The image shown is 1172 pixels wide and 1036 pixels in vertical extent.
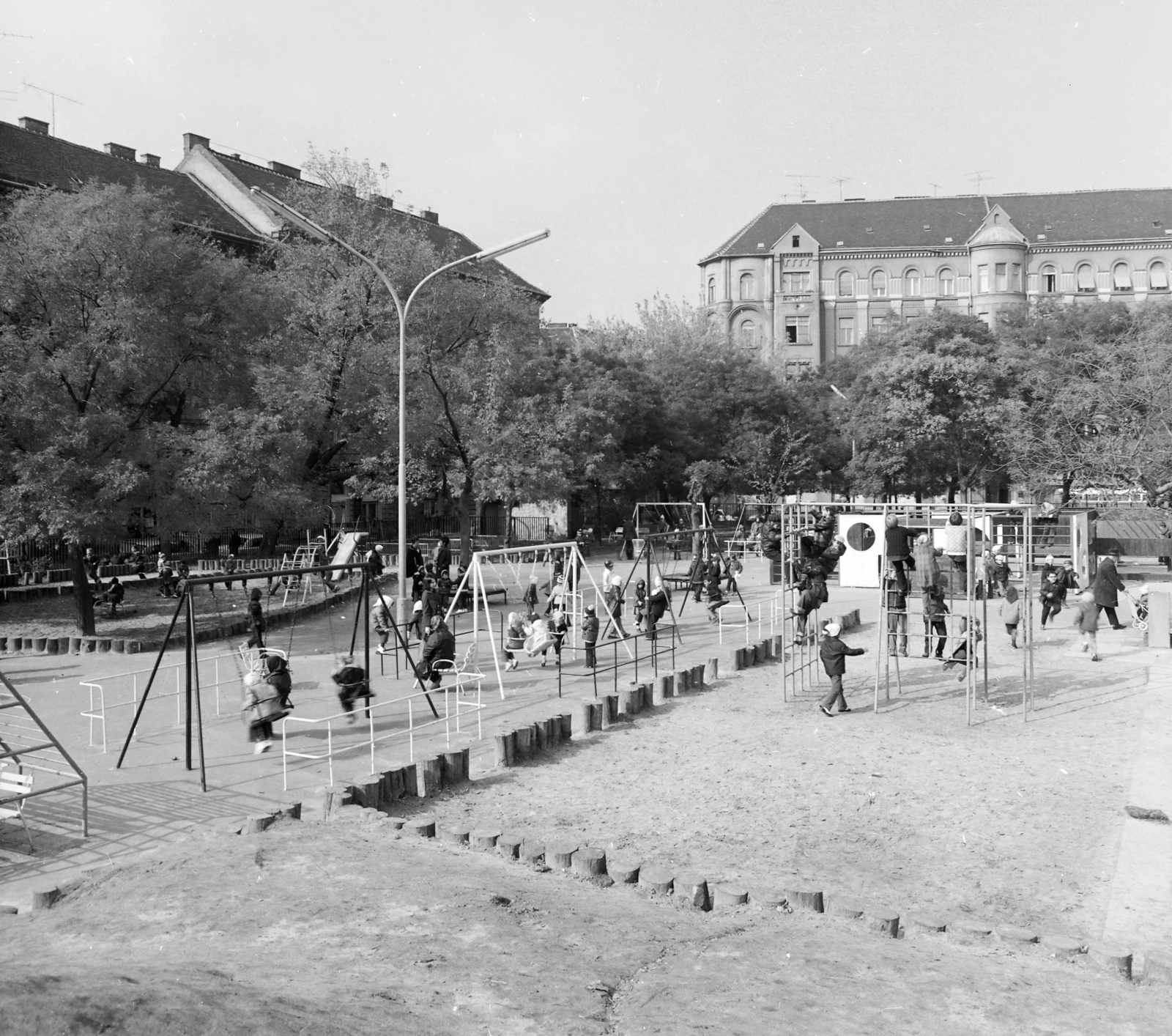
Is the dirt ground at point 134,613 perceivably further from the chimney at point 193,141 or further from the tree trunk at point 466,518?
the chimney at point 193,141

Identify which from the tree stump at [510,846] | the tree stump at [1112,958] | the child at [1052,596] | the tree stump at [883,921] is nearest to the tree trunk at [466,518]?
the child at [1052,596]

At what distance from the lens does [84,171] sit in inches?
1998

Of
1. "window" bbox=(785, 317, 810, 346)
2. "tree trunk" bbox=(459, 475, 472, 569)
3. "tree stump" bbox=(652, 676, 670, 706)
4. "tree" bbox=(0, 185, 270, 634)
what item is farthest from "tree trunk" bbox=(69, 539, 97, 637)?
"window" bbox=(785, 317, 810, 346)

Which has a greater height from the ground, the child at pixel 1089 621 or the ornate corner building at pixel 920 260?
the ornate corner building at pixel 920 260

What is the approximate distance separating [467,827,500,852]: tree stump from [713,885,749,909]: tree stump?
244 cm

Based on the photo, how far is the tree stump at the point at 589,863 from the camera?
32.9 ft

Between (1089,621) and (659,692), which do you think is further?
(1089,621)

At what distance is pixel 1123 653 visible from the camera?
906 inches

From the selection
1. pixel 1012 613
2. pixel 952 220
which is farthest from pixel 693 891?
pixel 952 220

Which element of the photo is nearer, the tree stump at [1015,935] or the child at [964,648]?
the tree stump at [1015,935]

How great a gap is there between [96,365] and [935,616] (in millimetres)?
18707

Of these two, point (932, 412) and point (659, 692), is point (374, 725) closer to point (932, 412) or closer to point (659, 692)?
point (659, 692)

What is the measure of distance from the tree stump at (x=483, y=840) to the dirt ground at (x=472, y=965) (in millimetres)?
500

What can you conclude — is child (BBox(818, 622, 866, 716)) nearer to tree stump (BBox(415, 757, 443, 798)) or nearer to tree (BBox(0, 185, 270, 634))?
tree stump (BBox(415, 757, 443, 798))
